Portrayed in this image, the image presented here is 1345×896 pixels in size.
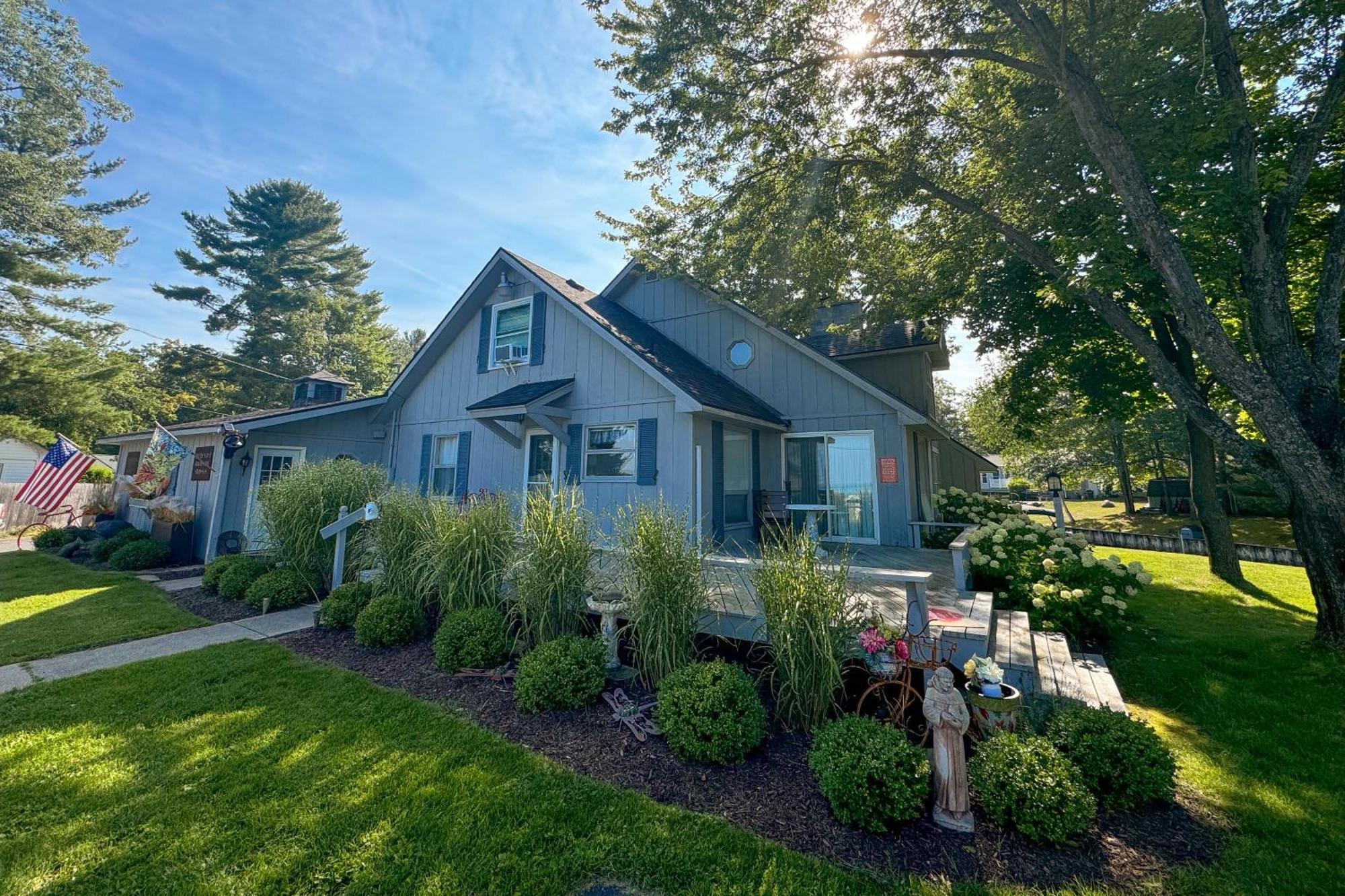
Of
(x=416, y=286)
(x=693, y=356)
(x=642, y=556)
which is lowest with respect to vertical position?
(x=642, y=556)

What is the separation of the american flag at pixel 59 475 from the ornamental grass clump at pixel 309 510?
24.2ft

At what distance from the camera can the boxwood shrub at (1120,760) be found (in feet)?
9.64

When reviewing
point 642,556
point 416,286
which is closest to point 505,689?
point 642,556

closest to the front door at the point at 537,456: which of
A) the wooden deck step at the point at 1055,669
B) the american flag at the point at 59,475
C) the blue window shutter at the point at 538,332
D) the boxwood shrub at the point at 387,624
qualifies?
the blue window shutter at the point at 538,332

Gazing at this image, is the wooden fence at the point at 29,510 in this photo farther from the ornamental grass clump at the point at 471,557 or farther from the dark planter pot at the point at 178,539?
the ornamental grass clump at the point at 471,557

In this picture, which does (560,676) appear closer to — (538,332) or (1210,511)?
(538,332)

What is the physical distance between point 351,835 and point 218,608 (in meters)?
6.39

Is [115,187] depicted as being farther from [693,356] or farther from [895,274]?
[895,274]

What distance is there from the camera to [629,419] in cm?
914

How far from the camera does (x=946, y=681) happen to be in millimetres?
2965

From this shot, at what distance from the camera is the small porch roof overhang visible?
9.27m

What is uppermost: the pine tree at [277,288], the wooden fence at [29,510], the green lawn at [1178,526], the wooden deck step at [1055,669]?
the pine tree at [277,288]

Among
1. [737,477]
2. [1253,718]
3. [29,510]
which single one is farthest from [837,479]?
[29,510]

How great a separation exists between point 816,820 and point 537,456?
8.77 meters
